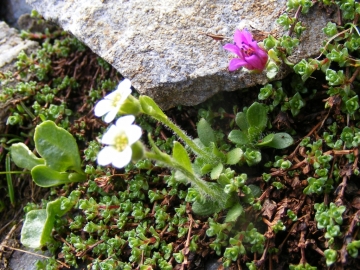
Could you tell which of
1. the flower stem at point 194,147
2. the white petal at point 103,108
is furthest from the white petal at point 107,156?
the flower stem at point 194,147

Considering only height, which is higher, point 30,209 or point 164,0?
point 164,0

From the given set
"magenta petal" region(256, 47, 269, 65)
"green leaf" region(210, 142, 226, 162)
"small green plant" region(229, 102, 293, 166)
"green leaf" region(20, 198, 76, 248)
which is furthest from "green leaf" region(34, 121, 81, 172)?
"magenta petal" region(256, 47, 269, 65)

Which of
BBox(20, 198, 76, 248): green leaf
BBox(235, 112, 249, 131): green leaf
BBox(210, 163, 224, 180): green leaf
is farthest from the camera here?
BBox(20, 198, 76, 248): green leaf

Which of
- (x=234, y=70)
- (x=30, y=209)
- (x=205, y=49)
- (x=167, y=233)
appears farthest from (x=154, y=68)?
(x=30, y=209)

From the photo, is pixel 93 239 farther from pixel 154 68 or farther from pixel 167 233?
pixel 154 68

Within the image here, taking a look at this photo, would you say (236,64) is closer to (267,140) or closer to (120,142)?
(267,140)

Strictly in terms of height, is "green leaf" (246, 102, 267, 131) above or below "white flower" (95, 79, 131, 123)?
below

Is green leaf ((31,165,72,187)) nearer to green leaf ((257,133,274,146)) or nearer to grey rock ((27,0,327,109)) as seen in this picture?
grey rock ((27,0,327,109))
